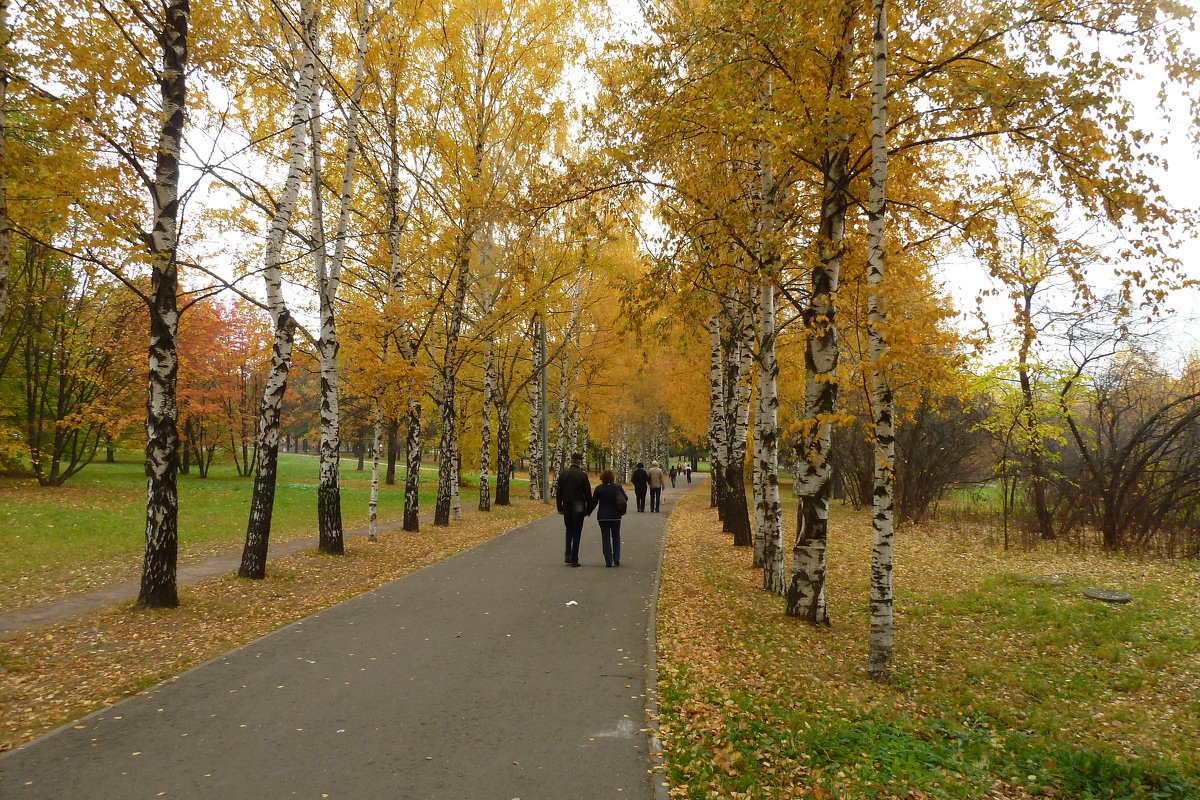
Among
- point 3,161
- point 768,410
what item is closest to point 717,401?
point 768,410

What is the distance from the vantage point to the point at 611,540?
11320 mm

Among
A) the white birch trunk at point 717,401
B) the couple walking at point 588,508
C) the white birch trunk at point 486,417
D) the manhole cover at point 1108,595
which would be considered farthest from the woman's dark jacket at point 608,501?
the white birch trunk at point 486,417

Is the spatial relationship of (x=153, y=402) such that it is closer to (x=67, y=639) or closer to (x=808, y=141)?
(x=67, y=639)

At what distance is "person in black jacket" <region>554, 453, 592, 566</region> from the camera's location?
11.0 meters

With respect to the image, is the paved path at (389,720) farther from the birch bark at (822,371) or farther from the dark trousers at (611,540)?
the dark trousers at (611,540)

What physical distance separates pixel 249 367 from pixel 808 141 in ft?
106

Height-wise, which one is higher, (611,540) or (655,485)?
(655,485)

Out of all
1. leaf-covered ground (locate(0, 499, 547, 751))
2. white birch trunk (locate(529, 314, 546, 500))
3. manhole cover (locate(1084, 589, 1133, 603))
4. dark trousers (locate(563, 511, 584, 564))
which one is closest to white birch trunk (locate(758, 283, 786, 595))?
dark trousers (locate(563, 511, 584, 564))

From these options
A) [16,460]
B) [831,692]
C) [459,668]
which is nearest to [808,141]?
[831,692]

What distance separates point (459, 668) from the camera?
5785 millimetres

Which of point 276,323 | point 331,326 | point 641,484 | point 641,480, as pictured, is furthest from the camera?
point 641,480

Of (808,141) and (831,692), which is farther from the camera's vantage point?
(808,141)

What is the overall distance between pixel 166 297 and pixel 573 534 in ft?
23.5

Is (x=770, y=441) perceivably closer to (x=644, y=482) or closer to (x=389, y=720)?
(x=389, y=720)
